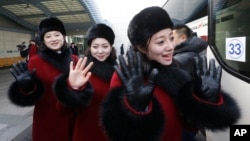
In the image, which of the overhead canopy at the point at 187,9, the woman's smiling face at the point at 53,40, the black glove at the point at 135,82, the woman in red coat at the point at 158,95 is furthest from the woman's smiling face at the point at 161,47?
the overhead canopy at the point at 187,9

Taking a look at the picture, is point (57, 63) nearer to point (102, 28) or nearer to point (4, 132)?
point (102, 28)

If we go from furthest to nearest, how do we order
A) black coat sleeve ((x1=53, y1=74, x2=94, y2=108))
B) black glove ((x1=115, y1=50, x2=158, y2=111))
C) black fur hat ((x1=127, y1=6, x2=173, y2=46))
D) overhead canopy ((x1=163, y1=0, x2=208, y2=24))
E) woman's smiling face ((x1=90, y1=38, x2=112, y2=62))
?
overhead canopy ((x1=163, y1=0, x2=208, y2=24))
woman's smiling face ((x1=90, y1=38, x2=112, y2=62))
black coat sleeve ((x1=53, y1=74, x2=94, y2=108))
black fur hat ((x1=127, y1=6, x2=173, y2=46))
black glove ((x1=115, y1=50, x2=158, y2=111))

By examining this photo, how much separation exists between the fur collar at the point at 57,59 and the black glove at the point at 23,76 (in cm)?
20

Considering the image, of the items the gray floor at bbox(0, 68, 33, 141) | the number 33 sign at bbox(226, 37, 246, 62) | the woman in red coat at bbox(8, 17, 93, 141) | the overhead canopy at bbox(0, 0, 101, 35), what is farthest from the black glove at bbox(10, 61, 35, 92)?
the overhead canopy at bbox(0, 0, 101, 35)

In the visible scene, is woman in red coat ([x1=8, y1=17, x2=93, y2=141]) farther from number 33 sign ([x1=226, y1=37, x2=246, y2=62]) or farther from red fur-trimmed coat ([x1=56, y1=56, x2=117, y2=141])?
number 33 sign ([x1=226, y1=37, x2=246, y2=62])

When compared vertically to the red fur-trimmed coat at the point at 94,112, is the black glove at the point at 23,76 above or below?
above

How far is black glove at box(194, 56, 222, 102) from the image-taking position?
1.34m

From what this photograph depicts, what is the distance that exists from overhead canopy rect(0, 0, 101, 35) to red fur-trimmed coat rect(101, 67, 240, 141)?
17.1 m

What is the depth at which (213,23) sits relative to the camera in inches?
130

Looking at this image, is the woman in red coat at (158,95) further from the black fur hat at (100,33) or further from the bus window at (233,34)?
the bus window at (233,34)

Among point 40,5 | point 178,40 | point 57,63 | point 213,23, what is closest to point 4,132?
point 57,63

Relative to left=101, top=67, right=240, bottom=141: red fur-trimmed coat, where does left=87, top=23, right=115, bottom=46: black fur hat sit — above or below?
above

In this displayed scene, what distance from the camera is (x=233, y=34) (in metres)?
2.67

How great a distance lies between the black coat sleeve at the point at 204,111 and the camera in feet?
4.50
